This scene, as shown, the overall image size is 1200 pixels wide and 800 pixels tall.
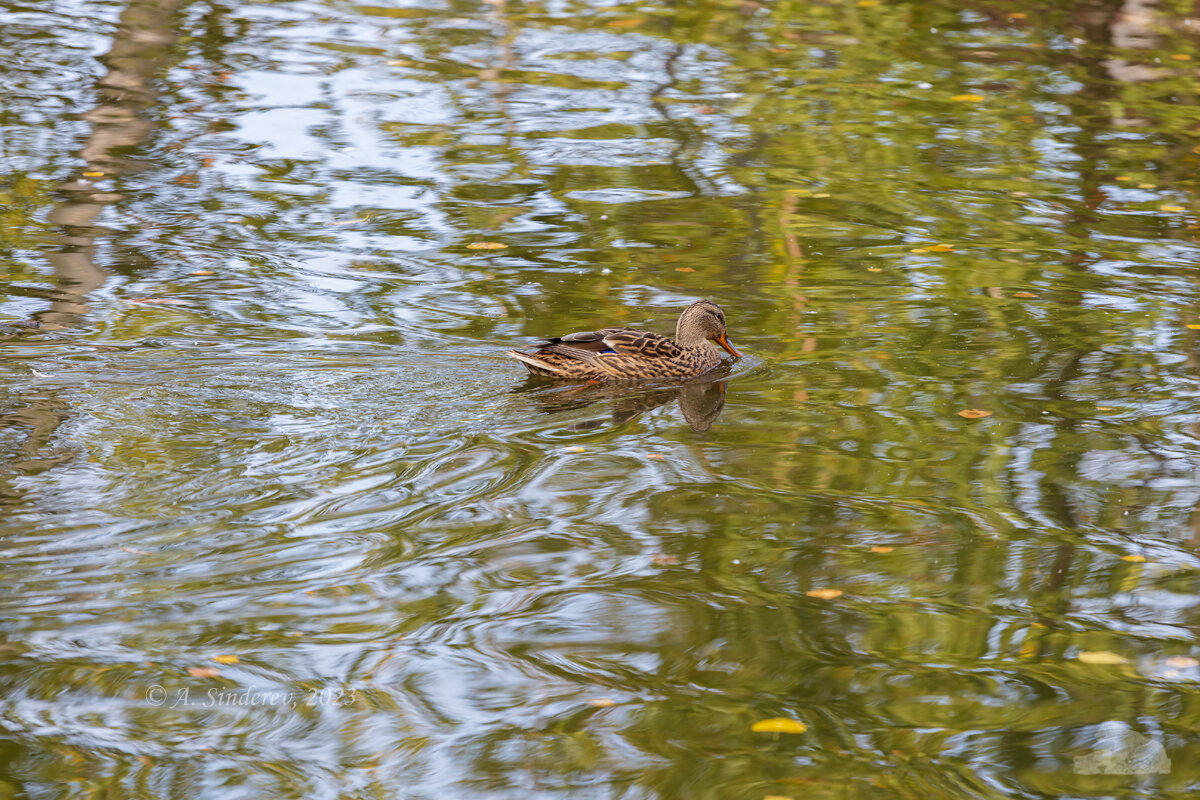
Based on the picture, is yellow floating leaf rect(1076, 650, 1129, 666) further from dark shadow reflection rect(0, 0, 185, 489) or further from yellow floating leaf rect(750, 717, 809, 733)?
dark shadow reflection rect(0, 0, 185, 489)

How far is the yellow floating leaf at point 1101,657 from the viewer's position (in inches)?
218

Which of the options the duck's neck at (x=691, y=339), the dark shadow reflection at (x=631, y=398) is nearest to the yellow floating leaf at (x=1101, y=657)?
the dark shadow reflection at (x=631, y=398)

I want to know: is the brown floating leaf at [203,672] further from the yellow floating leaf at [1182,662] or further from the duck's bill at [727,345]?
the duck's bill at [727,345]

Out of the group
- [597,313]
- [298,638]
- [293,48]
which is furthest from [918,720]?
[293,48]

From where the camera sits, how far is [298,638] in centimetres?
543

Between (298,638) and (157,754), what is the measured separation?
2.56ft

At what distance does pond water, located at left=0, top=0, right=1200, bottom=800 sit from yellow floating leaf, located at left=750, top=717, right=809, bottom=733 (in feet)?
0.15

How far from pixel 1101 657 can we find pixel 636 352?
3.49 metres

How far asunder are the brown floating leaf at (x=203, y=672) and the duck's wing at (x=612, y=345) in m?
3.34

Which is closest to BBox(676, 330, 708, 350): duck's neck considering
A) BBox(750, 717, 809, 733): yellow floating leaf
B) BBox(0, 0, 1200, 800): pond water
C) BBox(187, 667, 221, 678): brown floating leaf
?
BBox(0, 0, 1200, 800): pond water

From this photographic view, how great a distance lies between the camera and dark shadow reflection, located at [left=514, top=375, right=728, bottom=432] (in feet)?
26.1

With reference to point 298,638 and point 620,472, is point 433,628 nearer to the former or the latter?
point 298,638

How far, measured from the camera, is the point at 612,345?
8242mm

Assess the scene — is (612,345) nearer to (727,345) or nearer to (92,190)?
(727,345)
